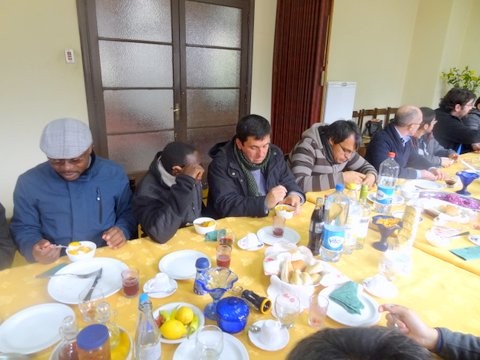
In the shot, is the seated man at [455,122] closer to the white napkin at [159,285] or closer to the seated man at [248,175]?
the seated man at [248,175]

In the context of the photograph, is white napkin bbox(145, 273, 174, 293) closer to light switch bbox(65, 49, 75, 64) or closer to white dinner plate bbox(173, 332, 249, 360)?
white dinner plate bbox(173, 332, 249, 360)

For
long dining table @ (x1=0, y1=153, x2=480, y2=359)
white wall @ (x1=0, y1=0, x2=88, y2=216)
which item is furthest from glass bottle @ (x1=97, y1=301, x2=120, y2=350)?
white wall @ (x1=0, y1=0, x2=88, y2=216)

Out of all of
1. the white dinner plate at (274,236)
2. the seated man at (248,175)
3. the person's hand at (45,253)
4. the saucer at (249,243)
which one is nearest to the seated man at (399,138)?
the seated man at (248,175)

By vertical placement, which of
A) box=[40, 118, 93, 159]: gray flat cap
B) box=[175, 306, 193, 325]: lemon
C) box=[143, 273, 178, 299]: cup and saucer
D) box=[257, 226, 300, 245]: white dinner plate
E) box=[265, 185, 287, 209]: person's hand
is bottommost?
box=[257, 226, 300, 245]: white dinner plate

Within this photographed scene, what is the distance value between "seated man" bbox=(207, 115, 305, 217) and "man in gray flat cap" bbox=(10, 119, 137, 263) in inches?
19.8

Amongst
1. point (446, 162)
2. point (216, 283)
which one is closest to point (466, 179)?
point (446, 162)

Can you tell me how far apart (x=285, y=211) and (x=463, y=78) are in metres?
4.87

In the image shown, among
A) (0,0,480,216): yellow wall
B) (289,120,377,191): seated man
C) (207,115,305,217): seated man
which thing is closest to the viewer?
(207,115,305,217): seated man

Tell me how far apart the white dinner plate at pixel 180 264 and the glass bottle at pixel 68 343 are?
37 centimetres

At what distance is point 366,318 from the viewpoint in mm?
981

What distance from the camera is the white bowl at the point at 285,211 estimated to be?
1.58m

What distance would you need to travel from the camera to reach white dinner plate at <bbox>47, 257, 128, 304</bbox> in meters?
1.04

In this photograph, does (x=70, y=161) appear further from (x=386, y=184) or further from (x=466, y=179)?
(x=466, y=179)

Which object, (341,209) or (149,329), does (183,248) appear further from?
(341,209)
